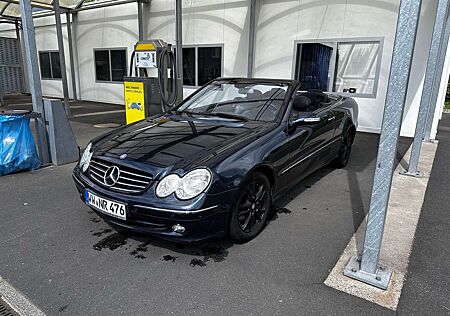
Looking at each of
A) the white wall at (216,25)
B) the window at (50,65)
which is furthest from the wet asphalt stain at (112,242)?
the window at (50,65)

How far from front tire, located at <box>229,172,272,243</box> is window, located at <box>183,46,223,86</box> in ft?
25.7

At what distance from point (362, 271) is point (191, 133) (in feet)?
6.00

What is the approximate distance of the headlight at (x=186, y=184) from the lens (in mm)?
2412

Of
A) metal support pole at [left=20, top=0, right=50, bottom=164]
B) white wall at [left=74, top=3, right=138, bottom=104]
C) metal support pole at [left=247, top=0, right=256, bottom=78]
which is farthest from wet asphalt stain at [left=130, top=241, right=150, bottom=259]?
white wall at [left=74, top=3, right=138, bottom=104]

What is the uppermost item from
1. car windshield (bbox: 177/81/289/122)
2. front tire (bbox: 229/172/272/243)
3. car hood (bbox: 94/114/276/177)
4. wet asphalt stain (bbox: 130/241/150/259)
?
car windshield (bbox: 177/81/289/122)

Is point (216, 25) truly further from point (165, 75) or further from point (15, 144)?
point (15, 144)

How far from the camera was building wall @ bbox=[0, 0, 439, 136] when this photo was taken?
7547mm

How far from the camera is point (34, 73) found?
4730 millimetres

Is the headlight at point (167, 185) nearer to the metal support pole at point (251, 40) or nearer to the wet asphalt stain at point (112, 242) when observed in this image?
the wet asphalt stain at point (112, 242)

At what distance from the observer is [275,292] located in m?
2.28

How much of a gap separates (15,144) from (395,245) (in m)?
4.86

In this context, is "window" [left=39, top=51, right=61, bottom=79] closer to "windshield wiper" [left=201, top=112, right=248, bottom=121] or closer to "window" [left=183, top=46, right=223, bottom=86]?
"window" [left=183, top=46, right=223, bottom=86]

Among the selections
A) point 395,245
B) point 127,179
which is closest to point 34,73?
point 127,179

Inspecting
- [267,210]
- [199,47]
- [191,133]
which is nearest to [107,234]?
[191,133]
